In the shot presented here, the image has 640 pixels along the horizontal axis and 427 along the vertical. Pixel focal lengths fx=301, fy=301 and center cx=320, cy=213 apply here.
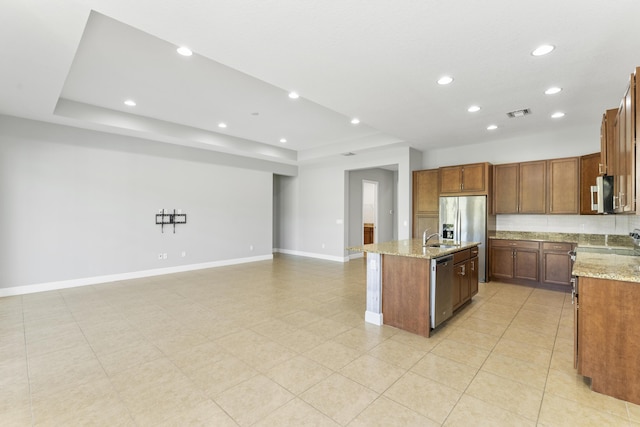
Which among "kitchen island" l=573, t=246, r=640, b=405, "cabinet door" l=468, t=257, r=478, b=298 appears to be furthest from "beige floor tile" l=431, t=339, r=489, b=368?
"cabinet door" l=468, t=257, r=478, b=298

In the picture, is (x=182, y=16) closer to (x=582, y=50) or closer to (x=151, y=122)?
(x=582, y=50)

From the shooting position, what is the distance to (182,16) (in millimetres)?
2277

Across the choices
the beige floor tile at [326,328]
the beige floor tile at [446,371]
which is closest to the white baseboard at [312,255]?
the beige floor tile at [326,328]

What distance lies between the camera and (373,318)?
11.9ft

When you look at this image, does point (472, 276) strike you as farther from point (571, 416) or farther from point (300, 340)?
point (300, 340)

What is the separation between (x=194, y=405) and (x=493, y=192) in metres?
→ 5.96

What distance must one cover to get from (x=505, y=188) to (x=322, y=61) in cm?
464

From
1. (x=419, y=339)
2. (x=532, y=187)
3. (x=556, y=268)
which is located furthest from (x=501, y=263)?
(x=419, y=339)

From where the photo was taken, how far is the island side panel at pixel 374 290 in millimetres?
3615

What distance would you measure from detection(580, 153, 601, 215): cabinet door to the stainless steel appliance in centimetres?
140

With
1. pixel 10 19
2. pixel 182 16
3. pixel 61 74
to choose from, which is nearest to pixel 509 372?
pixel 182 16

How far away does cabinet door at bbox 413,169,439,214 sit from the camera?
644cm

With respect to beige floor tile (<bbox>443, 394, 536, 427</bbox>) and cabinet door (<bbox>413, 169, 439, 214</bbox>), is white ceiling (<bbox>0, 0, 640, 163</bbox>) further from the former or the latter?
beige floor tile (<bbox>443, 394, 536, 427</bbox>)

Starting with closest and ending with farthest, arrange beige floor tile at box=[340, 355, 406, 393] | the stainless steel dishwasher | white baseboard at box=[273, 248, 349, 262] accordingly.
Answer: beige floor tile at box=[340, 355, 406, 393] → the stainless steel dishwasher → white baseboard at box=[273, 248, 349, 262]
